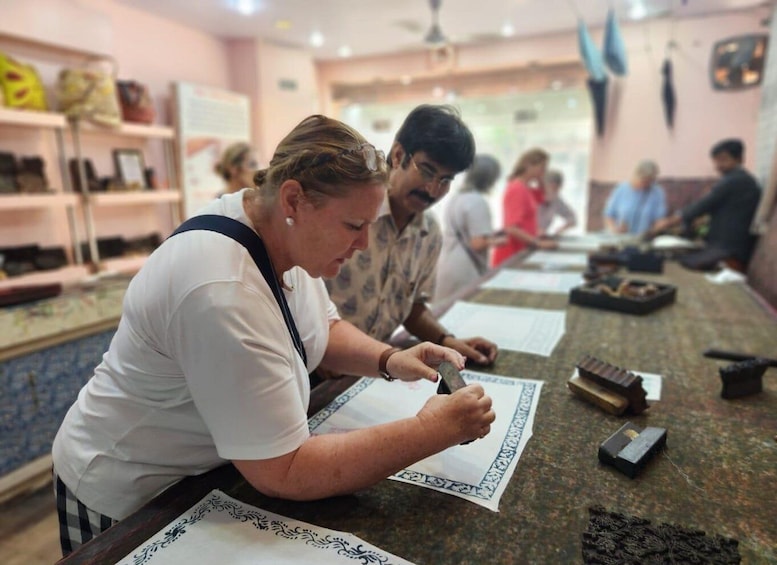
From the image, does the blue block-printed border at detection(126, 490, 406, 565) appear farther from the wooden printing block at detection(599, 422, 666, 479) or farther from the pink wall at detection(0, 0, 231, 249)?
the pink wall at detection(0, 0, 231, 249)

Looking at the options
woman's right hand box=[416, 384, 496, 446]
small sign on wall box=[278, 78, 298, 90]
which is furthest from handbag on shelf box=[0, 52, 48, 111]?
woman's right hand box=[416, 384, 496, 446]

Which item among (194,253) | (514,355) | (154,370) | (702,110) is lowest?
(514,355)

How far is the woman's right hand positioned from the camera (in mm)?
712

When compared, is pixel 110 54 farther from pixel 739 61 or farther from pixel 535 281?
pixel 739 61

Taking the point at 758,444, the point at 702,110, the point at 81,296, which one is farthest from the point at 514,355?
the point at 702,110

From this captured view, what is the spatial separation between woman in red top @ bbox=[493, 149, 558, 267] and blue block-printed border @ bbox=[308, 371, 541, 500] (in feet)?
7.38

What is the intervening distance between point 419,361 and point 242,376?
1.47 feet

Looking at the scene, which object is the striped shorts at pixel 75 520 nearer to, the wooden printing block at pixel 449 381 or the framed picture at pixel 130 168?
the wooden printing block at pixel 449 381

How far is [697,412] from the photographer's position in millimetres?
1002

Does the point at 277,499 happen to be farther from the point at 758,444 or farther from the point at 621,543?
the point at 758,444

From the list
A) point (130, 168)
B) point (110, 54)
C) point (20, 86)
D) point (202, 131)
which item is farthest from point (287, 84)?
point (20, 86)

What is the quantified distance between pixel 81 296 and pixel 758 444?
8.73 feet

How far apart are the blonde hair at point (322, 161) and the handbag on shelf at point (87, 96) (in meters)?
3.74

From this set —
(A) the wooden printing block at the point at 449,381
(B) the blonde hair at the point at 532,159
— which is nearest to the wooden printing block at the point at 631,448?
(A) the wooden printing block at the point at 449,381
